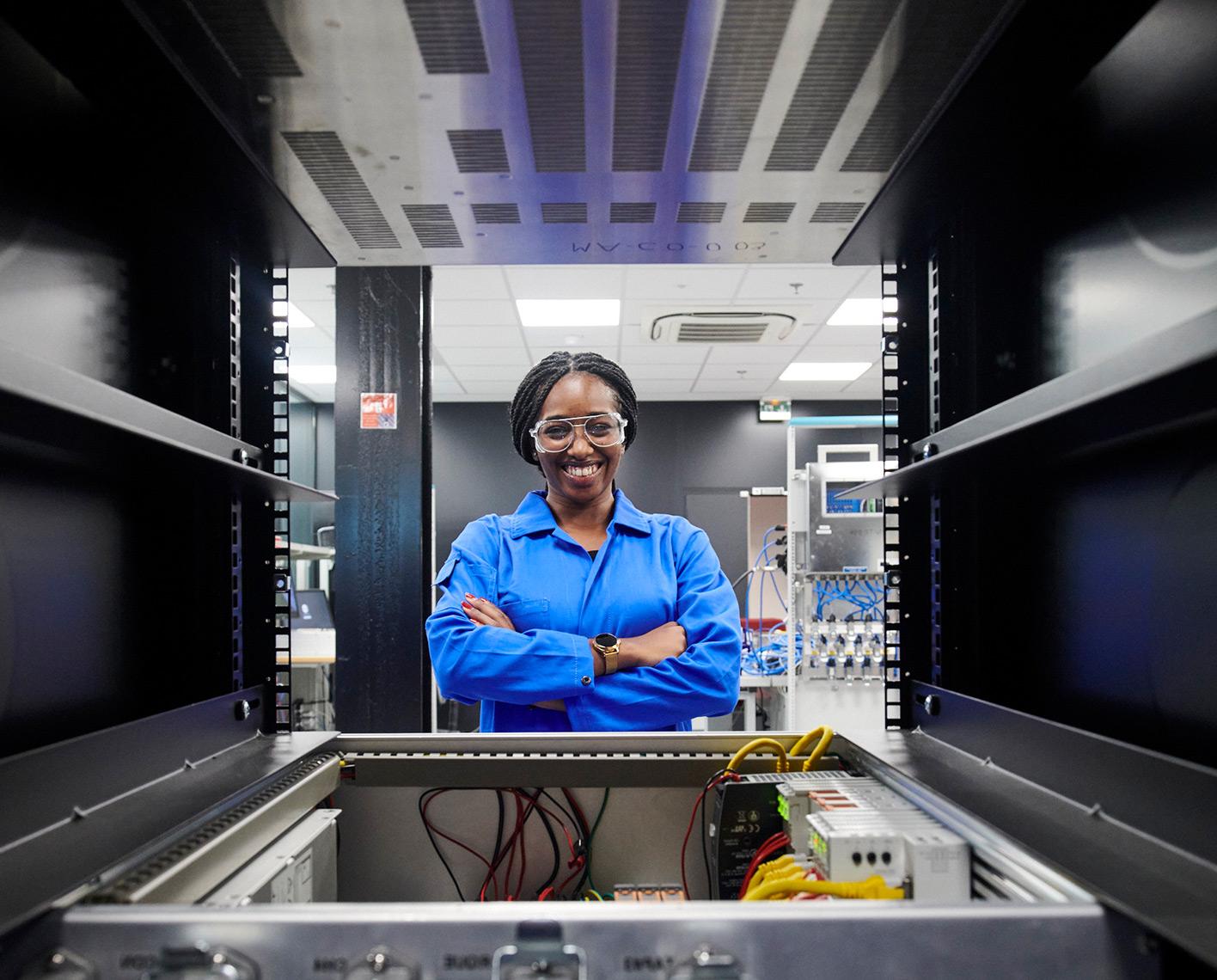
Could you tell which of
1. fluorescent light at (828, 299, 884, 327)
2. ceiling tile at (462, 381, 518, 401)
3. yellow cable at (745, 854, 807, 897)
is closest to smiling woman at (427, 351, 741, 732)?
yellow cable at (745, 854, 807, 897)

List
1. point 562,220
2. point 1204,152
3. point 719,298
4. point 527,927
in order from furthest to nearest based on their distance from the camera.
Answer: point 719,298 → point 562,220 → point 1204,152 → point 527,927

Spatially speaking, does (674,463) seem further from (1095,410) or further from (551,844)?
(1095,410)

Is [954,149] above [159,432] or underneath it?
above

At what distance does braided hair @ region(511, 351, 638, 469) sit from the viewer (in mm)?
1755

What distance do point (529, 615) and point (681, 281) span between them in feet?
11.8

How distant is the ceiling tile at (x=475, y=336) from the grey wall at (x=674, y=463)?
2.24 meters

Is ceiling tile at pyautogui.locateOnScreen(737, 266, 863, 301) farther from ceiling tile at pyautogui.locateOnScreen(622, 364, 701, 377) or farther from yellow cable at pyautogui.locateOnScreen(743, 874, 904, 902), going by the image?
yellow cable at pyautogui.locateOnScreen(743, 874, 904, 902)

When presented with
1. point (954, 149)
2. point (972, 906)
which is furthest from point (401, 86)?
point (972, 906)

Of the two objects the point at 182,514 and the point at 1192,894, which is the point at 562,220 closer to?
the point at 182,514

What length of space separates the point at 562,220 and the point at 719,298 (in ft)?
13.8

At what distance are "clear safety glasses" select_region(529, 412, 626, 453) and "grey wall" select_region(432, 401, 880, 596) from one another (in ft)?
21.8

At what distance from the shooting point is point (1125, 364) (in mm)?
526

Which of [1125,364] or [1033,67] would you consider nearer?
[1125,364]

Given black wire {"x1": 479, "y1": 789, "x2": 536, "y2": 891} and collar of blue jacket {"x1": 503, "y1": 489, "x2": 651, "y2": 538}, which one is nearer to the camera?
black wire {"x1": 479, "y1": 789, "x2": 536, "y2": 891}
